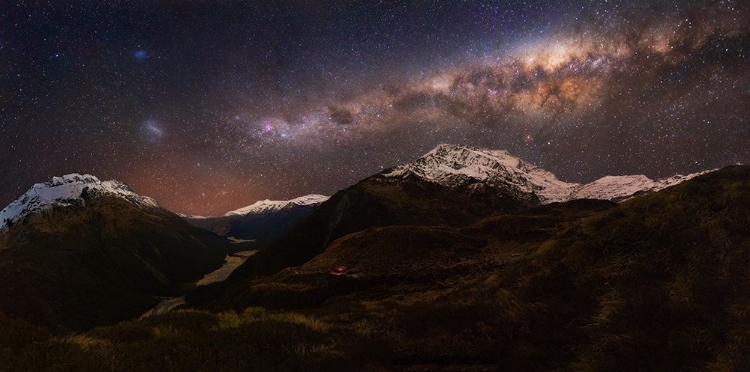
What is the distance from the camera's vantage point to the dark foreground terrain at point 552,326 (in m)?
8.86

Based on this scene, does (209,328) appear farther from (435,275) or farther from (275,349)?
(435,275)

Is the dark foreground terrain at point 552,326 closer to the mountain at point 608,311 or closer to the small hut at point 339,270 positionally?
the mountain at point 608,311

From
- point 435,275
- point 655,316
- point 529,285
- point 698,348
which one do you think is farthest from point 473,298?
point 435,275

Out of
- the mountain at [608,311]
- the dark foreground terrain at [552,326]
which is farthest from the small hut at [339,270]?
the dark foreground terrain at [552,326]

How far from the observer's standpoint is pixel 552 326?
11227mm

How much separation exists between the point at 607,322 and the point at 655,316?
1161 millimetres

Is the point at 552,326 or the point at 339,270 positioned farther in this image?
the point at 339,270

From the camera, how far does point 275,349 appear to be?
10391 mm

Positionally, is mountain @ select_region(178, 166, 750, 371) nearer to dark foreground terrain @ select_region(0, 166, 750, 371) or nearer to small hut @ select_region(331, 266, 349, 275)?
dark foreground terrain @ select_region(0, 166, 750, 371)

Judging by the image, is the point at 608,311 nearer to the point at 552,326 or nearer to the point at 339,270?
the point at 552,326

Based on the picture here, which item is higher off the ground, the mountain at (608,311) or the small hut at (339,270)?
the mountain at (608,311)

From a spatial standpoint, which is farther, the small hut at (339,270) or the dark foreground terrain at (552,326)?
the small hut at (339,270)

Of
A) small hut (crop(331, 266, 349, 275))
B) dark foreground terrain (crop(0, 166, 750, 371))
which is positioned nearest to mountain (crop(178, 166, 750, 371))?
dark foreground terrain (crop(0, 166, 750, 371))

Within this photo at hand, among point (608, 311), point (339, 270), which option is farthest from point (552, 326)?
point (339, 270)
